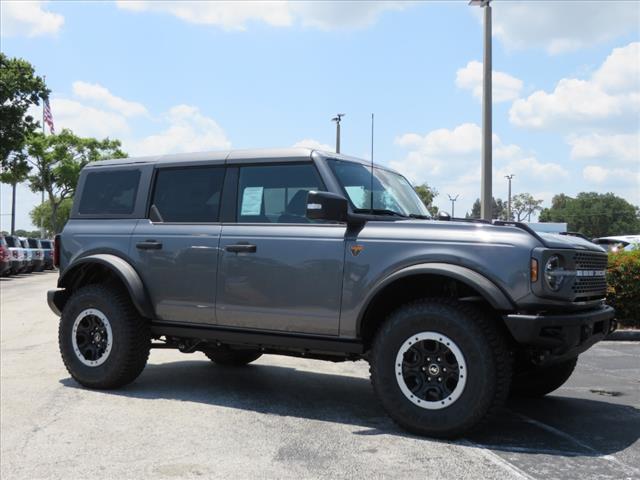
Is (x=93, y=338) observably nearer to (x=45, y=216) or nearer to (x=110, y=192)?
(x=110, y=192)

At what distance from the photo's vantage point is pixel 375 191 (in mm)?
5176

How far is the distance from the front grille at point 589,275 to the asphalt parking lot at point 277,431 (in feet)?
3.06

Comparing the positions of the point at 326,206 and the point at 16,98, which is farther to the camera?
the point at 16,98

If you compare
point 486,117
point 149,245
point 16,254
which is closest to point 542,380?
point 149,245

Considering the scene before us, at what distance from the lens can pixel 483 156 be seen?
452 inches

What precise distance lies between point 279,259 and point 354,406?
135 cm

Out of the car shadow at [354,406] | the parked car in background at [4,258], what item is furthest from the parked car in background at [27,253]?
the car shadow at [354,406]

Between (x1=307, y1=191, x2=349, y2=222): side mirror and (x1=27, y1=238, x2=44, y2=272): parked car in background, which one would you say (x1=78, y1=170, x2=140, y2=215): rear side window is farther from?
(x1=27, y1=238, x2=44, y2=272): parked car in background

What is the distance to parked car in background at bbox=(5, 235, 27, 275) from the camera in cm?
2723

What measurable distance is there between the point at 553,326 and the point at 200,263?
275 centimetres

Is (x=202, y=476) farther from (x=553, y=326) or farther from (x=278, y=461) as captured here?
(x=553, y=326)

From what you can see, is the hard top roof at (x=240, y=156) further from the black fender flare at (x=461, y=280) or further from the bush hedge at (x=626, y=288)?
the bush hedge at (x=626, y=288)

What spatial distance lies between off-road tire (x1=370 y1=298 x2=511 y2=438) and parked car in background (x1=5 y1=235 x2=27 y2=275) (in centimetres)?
2592

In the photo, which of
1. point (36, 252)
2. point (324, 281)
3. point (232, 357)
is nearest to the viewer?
point (324, 281)
